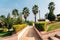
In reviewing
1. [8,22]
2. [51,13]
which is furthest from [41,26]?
[51,13]

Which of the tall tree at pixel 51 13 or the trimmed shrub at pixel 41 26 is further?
the tall tree at pixel 51 13

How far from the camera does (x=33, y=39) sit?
53.1 ft

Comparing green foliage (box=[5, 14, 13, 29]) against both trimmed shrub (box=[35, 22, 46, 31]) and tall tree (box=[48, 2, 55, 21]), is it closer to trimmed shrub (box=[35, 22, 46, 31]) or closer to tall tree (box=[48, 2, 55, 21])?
trimmed shrub (box=[35, 22, 46, 31])

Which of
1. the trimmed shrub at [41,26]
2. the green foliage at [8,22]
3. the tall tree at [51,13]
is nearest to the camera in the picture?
the trimmed shrub at [41,26]

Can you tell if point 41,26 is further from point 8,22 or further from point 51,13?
point 51,13

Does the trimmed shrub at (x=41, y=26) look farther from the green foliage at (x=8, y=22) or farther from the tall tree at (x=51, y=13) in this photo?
the tall tree at (x=51, y=13)

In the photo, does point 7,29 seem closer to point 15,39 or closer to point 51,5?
point 15,39

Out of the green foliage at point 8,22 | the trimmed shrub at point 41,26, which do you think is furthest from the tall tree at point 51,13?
the trimmed shrub at point 41,26

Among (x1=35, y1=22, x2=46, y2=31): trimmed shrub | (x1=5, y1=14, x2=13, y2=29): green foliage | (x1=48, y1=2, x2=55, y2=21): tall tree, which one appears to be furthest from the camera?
(x1=48, y1=2, x2=55, y2=21): tall tree

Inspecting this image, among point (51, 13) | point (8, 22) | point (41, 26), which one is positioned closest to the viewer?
point (41, 26)

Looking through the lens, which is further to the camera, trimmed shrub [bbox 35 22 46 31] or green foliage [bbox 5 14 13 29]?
green foliage [bbox 5 14 13 29]

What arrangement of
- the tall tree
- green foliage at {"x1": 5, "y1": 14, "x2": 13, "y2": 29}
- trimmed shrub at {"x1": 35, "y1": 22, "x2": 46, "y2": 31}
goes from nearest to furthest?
1. trimmed shrub at {"x1": 35, "y1": 22, "x2": 46, "y2": 31}
2. green foliage at {"x1": 5, "y1": 14, "x2": 13, "y2": 29}
3. the tall tree

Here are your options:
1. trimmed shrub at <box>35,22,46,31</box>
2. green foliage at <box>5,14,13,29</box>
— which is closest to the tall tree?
green foliage at <box>5,14,13,29</box>

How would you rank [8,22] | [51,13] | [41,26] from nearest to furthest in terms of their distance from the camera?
1. [41,26]
2. [8,22]
3. [51,13]
